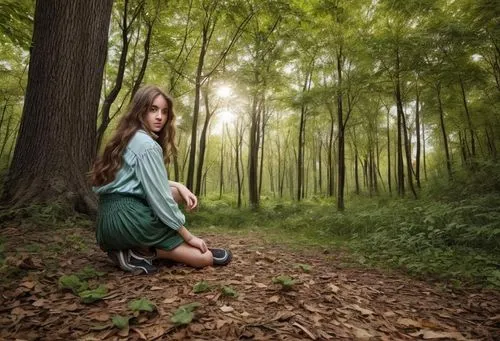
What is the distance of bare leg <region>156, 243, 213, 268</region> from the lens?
8.83ft

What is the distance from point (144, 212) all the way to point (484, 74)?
681 inches

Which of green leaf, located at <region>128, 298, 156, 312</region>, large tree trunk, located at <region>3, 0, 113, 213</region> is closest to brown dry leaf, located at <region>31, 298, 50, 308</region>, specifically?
green leaf, located at <region>128, 298, 156, 312</region>

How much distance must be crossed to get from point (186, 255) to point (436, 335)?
2018mm

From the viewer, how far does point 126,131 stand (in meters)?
2.69

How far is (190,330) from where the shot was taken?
168cm

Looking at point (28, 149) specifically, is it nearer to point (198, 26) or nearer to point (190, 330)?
point (190, 330)

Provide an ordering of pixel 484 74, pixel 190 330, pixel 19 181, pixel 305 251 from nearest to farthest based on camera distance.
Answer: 1. pixel 190 330
2. pixel 19 181
3. pixel 305 251
4. pixel 484 74

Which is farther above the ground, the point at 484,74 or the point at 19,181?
the point at 484,74

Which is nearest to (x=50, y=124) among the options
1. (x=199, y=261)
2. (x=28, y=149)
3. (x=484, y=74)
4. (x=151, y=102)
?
(x=28, y=149)

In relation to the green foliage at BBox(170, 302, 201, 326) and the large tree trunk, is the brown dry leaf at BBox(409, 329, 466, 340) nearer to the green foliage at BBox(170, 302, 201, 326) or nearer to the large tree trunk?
the green foliage at BBox(170, 302, 201, 326)

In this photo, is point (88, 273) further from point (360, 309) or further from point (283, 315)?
point (360, 309)

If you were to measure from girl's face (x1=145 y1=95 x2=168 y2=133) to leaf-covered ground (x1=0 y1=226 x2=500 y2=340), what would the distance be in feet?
4.52

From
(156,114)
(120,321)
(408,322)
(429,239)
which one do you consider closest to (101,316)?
(120,321)

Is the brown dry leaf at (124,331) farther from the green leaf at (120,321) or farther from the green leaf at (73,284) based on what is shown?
the green leaf at (73,284)
